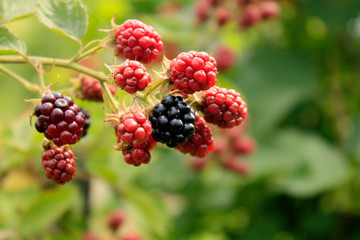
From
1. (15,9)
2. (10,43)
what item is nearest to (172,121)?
(10,43)

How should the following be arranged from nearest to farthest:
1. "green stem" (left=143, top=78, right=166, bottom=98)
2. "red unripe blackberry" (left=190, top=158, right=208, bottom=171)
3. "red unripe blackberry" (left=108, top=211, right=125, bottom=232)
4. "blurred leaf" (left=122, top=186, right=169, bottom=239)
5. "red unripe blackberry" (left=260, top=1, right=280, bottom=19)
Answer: "green stem" (left=143, top=78, right=166, bottom=98) < "blurred leaf" (left=122, top=186, right=169, bottom=239) < "red unripe blackberry" (left=108, top=211, right=125, bottom=232) < "red unripe blackberry" (left=190, top=158, right=208, bottom=171) < "red unripe blackberry" (left=260, top=1, right=280, bottom=19)

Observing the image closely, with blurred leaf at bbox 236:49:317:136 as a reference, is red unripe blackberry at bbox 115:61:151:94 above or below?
below

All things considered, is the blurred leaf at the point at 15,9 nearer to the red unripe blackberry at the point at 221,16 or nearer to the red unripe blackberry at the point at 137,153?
the red unripe blackberry at the point at 137,153

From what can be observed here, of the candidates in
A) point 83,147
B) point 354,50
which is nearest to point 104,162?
point 83,147

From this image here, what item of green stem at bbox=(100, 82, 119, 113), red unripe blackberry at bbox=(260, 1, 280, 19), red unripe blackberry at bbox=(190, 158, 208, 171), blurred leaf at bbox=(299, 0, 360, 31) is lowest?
green stem at bbox=(100, 82, 119, 113)

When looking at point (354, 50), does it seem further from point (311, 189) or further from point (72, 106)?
point (72, 106)

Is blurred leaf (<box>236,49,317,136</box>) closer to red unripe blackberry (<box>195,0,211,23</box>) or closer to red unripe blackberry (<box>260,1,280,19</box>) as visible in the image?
red unripe blackberry (<box>260,1,280,19</box>)

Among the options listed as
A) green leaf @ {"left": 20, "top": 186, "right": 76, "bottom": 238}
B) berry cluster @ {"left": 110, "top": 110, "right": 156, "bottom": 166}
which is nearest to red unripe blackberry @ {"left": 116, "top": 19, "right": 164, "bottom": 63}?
berry cluster @ {"left": 110, "top": 110, "right": 156, "bottom": 166}

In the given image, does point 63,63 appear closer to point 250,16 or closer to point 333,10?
point 250,16
